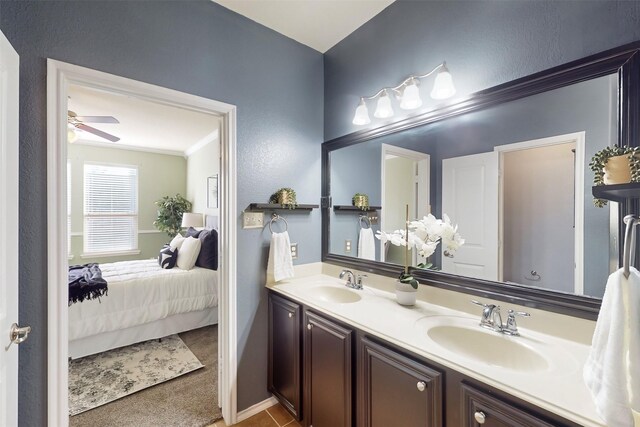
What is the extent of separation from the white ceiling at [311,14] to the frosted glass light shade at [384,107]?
0.59 m

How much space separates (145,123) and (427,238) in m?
3.94

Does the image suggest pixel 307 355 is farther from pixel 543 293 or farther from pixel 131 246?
pixel 131 246

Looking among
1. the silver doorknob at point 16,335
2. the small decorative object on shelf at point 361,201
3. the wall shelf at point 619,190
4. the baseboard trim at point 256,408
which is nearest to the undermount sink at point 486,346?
the wall shelf at point 619,190

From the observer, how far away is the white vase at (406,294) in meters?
1.50

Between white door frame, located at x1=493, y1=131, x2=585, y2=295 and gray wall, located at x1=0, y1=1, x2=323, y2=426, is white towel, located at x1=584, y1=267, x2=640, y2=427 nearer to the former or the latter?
white door frame, located at x1=493, y1=131, x2=585, y2=295

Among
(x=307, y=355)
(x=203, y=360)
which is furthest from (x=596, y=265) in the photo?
(x=203, y=360)

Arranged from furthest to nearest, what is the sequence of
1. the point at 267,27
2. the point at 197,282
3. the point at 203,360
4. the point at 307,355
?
the point at 197,282
the point at 203,360
the point at 267,27
the point at 307,355

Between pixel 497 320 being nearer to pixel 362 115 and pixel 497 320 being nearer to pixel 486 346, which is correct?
pixel 486 346

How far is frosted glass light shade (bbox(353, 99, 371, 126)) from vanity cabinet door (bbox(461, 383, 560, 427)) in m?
1.56

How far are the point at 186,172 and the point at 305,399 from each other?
5137 millimetres

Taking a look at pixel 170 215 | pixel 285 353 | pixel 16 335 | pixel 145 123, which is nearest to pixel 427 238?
pixel 285 353

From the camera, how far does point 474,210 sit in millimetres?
1427

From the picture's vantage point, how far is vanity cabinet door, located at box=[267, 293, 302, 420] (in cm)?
170

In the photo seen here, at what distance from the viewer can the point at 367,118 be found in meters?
1.91
